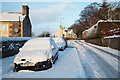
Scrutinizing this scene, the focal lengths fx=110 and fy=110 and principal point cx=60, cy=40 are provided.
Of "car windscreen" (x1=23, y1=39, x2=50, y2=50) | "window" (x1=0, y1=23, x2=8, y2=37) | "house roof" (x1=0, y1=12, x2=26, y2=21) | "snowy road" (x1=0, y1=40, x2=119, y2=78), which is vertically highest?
"house roof" (x1=0, y1=12, x2=26, y2=21)

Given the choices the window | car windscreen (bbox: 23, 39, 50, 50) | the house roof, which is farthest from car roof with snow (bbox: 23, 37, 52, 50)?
the house roof

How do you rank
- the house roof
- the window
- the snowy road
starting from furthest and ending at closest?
the house roof < the window < the snowy road

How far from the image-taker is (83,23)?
6344 centimetres

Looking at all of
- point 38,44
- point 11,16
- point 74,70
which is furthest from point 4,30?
point 74,70

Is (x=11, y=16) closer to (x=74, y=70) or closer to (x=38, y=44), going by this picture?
(x=38, y=44)

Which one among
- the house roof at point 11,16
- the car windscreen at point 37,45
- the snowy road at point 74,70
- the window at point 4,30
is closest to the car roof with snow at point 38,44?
the car windscreen at point 37,45

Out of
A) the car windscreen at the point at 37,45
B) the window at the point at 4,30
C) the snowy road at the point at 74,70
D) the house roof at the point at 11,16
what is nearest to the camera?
the snowy road at the point at 74,70

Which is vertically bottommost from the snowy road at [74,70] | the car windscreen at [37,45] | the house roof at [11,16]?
the snowy road at [74,70]

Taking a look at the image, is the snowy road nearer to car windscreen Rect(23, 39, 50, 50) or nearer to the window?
car windscreen Rect(23, 39, 50, 50)

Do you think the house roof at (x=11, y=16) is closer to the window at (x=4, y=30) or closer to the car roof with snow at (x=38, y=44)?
the window at (x=4, y=30)

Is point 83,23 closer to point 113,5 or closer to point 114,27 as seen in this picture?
point 113,5

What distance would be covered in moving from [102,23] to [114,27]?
7.59 feet

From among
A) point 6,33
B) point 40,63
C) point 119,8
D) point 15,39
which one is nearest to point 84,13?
point 119,8

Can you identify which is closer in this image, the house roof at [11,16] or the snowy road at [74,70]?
the snowy road at [74,70]
